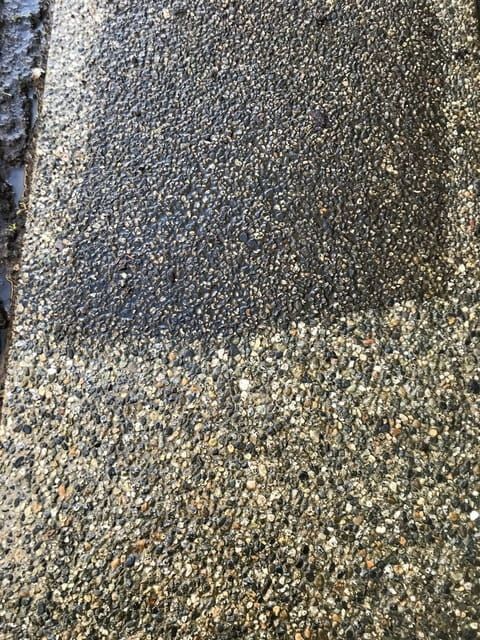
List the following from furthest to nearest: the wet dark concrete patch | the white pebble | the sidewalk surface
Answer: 1. the wet dark concrete patch
2. the white pebble
3. the sidewalk surface

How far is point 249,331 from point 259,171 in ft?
1.60

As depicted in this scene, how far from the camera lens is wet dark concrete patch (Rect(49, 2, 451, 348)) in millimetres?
1757

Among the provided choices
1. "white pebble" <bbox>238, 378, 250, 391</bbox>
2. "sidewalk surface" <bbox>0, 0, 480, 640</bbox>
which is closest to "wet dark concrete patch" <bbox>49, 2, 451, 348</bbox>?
"sidewalk surface" <bbox>0, 0, 480, 640</bbox>

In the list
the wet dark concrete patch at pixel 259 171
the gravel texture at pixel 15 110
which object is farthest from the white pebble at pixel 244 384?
the gravel texture at pixel 15 110

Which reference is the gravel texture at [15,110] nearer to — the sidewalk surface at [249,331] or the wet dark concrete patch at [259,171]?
the sidewalk surface at [249,331]

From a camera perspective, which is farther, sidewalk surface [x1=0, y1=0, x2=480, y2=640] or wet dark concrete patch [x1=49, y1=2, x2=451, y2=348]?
wet dark concrete patch [x1=49, y1=2, x2=451, y2=348]

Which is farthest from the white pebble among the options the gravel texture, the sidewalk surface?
the gravel texture

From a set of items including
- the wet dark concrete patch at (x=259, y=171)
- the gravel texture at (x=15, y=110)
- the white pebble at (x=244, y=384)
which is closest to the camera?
the white pebble at (x=244, y=384)

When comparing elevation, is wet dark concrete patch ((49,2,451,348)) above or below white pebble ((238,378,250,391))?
above

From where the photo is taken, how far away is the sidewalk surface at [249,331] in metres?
1.46

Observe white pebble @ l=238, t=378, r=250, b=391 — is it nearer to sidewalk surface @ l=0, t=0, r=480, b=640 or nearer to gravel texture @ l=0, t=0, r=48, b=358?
sidewalk surface @ l=0, t=0, r=480, b=640

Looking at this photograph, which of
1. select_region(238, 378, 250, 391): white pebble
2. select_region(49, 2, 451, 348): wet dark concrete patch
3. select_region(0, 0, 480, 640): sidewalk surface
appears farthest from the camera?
select_region(49, 2, 451, 348): wet dark concrete patch

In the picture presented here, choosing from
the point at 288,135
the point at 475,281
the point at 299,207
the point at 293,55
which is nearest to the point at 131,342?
the point at 299,207

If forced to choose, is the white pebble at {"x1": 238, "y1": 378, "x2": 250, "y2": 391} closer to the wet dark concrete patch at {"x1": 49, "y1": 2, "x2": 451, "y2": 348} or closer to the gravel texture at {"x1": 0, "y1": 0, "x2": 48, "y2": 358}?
the wet dark concrete patch at {"x1": 49, "y1": 2, "x2": 451, "y2": 348}
